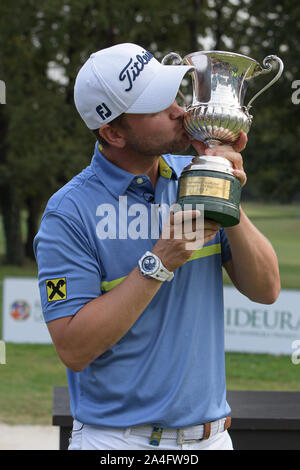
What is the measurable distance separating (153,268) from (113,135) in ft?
1.70

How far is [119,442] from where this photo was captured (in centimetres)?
229

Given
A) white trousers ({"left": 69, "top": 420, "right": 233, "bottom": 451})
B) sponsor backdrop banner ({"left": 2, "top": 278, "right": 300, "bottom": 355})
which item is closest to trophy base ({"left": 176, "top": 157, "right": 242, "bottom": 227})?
white trousers ({"left": 69, "top": 420, "right": 233, "bottom": 451})

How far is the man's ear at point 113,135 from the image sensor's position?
7.54 feet

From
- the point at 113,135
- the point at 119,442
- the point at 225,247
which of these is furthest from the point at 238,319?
the point at 113,135

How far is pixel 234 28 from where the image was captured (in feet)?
81.4

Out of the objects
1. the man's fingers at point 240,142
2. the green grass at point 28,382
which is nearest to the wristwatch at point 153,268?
the man's fingers at point 240,142

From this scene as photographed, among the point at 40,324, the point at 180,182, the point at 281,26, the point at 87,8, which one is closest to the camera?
the point at 180,182

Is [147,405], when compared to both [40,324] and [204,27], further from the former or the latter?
[204,27]

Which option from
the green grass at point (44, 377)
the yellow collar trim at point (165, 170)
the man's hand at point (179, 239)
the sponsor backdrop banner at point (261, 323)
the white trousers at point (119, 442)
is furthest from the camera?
the sponsor backdrop banner at point (261, 323)

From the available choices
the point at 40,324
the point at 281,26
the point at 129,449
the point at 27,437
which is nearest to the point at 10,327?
the point at 40,324

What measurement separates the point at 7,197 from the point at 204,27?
9.57 m

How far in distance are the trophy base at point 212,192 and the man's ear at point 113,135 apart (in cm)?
25

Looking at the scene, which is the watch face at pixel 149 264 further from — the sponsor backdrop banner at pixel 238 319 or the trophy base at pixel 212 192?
the sponsor backdrop banner at pixel 238 319

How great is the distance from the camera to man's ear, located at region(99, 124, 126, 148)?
2.30 m
